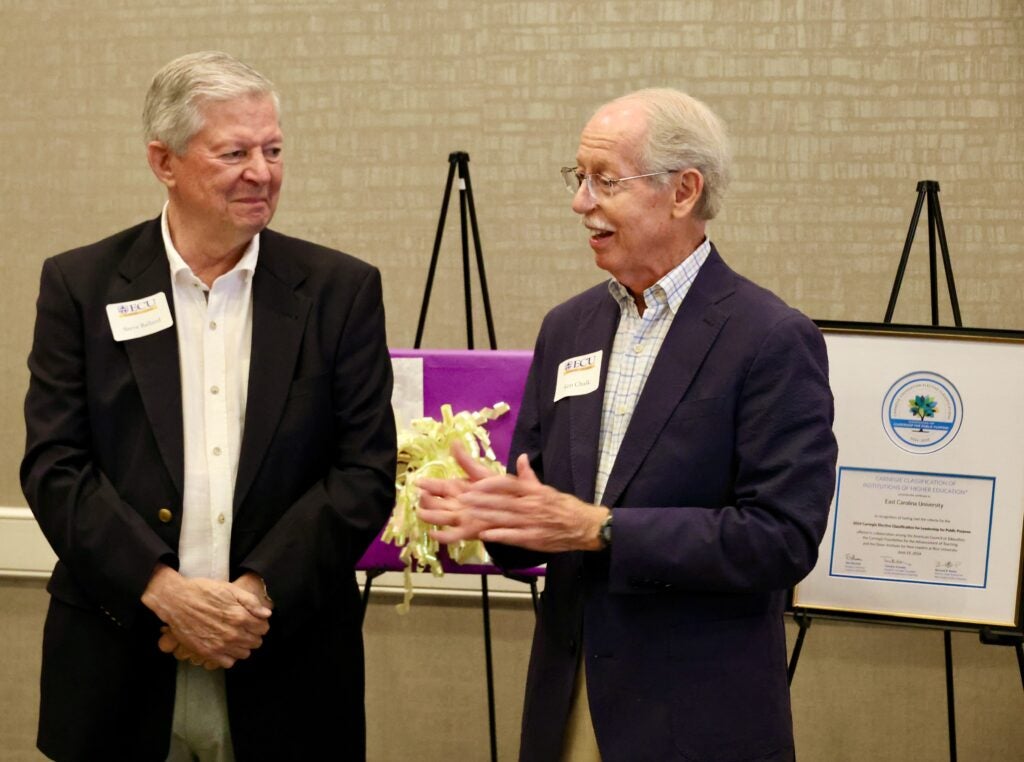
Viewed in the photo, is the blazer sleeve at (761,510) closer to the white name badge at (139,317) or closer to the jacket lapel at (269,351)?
the jacket lapel at (269,351)

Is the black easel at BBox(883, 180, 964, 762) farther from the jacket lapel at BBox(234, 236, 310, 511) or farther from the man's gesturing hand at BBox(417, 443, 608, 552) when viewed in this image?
the jacket lapel at BBox(234, 236, 310, 511)

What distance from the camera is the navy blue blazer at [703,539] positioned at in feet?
6.38

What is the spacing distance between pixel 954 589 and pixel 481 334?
68.2 inches

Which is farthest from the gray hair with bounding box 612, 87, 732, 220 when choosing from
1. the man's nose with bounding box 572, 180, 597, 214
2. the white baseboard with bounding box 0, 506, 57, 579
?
the white baseboard with bounding box 0, 506, 57, 579

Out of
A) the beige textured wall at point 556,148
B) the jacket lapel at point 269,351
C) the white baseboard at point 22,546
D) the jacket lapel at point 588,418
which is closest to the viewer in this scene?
the jacket lapel at point 588,418

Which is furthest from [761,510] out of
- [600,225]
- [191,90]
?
[191,90]

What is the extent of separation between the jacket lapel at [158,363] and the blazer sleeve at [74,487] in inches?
3.5

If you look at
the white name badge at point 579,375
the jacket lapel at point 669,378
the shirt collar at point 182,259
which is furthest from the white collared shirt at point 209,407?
the jacket lapel at point 669,378

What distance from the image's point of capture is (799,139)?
368cm

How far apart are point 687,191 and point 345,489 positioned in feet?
2.75

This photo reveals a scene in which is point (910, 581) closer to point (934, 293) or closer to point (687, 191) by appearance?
point (934, 293)

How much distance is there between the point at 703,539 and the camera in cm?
193

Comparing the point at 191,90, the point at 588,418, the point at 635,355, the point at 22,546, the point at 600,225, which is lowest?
the point at 22,546

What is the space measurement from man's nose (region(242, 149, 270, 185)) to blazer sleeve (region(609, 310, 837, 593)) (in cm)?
94
